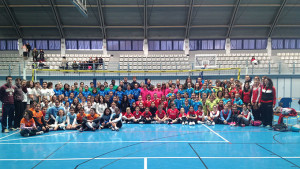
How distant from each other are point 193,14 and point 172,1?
2848mm

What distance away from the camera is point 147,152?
237 inches

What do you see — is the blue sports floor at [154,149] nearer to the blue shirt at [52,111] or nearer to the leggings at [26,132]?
the leggings at [26,132]

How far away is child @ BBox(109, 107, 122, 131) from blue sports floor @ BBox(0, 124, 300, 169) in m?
0.37

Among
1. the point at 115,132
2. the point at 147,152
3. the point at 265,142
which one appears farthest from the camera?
the point at 115,132

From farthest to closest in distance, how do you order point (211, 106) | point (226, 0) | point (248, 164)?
point (226, 0) → point (211, 106) → point (248, 164)

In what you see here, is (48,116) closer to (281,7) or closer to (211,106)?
(211,106)

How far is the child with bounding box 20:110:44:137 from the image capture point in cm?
796

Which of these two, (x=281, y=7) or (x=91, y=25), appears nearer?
(x=281, y=7)

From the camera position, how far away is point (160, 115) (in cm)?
1095

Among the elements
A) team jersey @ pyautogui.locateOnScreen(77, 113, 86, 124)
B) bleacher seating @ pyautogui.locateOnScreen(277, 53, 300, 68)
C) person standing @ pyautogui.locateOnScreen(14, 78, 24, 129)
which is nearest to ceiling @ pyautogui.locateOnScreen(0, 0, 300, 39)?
bleacher seating @ pyautogui.locateOnScreen(277, 53, 300, 68)

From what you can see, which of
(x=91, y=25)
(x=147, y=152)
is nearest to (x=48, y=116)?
(x=147, y=152)

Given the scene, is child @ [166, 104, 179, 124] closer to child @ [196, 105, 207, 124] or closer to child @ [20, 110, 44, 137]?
child @ [196, 105, 207, 124]

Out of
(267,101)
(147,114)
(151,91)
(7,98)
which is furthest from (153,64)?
(7,98)

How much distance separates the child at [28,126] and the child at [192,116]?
6.59 meters
